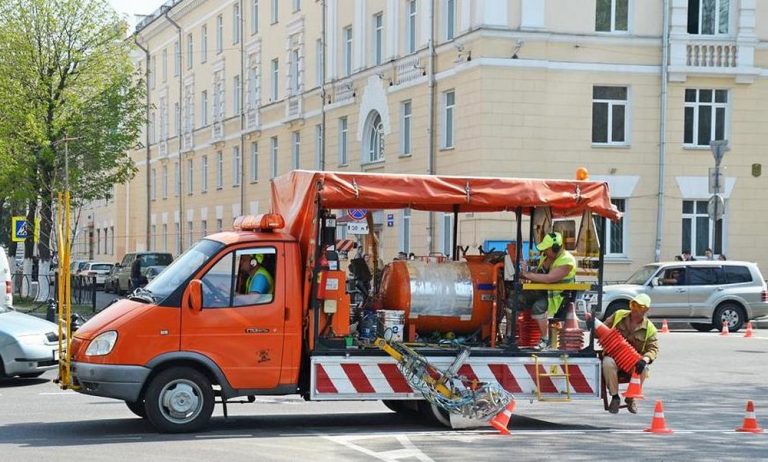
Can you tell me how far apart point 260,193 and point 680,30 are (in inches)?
865

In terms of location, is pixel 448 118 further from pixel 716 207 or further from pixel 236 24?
pixel 236 24

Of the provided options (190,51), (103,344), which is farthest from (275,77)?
(103,344)

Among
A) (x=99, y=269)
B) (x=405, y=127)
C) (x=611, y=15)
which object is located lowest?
(x=99, y=269)

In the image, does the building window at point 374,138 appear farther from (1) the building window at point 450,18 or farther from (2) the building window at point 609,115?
(2) the building window at point 609,115

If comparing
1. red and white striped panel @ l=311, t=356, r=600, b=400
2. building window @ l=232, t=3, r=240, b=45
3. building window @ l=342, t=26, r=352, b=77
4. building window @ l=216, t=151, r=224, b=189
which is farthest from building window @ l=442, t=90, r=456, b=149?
red and white striped panel @ l=311, t=356, r=600, b=400

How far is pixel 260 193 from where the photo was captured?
52719 mm

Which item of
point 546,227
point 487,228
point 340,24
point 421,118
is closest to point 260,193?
point 340,24

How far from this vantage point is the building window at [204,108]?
61034 mm

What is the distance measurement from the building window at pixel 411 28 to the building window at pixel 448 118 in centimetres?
267

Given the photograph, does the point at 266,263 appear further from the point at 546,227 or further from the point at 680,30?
the point at 680,30

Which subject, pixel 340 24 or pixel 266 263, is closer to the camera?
pixel 266 263

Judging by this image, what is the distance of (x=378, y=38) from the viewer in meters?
41.8

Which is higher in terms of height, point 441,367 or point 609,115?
point 609,115

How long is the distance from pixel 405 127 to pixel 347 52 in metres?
5.85
